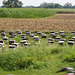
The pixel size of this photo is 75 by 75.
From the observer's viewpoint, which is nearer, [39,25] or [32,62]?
[32,62]

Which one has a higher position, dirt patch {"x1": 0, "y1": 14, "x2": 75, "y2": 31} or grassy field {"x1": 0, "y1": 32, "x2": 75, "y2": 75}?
grassy field {"x1": 0, "y1": 32, "x2": 75, "y2": 75}

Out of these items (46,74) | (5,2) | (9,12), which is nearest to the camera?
(46,74)

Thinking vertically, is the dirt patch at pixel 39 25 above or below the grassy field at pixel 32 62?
below

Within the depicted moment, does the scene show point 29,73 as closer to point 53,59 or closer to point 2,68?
point 2,68

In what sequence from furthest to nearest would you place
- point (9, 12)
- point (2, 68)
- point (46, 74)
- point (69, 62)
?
point (9, 12), point (69, 62), point (2, 68), point (46, 74)

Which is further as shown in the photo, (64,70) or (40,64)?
(40,64)

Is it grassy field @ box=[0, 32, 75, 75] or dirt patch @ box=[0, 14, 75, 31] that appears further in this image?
dirt patch @ box=[0, 14, 75, 31]

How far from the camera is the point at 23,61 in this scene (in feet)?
20.5

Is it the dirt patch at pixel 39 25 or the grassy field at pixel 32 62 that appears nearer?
the grassy field at pixel 32 62

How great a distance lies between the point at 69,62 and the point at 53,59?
0.58m

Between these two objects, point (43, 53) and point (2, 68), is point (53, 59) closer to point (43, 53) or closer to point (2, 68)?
point (43, 53)

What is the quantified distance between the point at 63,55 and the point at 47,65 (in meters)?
1.13

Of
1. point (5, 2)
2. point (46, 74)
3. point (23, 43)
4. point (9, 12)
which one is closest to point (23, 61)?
point (46, 74)

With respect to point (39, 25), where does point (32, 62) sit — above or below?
above
